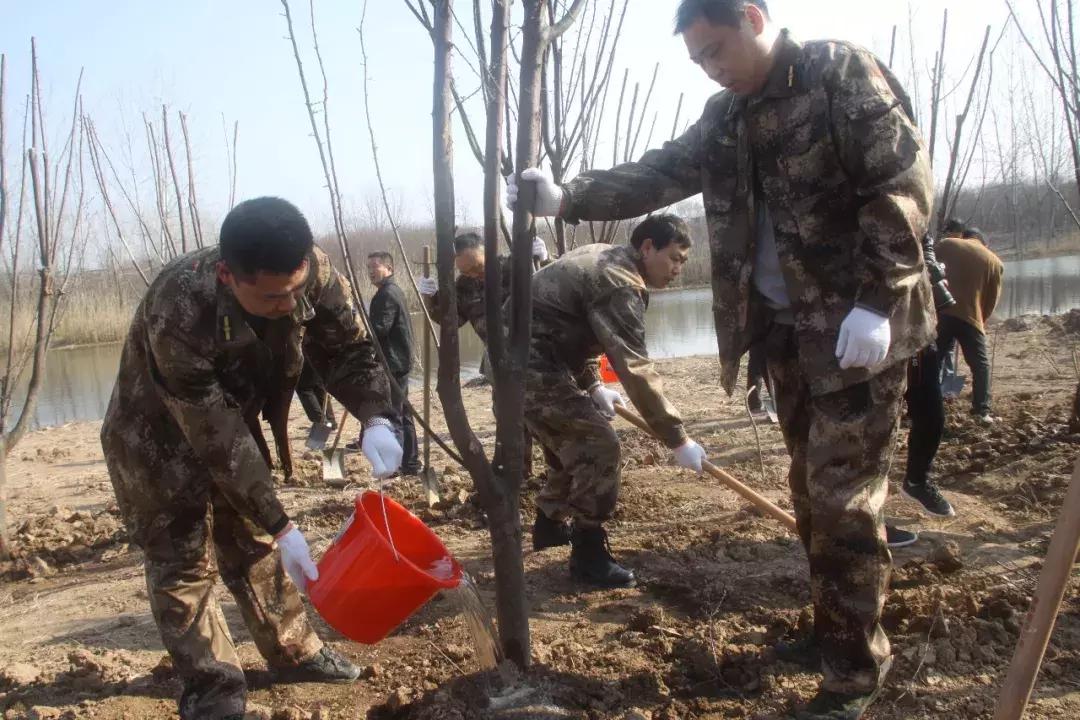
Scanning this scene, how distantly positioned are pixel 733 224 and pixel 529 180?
631 millimetres

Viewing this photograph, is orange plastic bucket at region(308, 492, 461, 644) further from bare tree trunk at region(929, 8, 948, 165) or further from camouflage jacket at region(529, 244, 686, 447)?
bare tree trunk at region(929, 8, 948, 165)

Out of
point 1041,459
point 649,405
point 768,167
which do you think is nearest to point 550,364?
point 649,405

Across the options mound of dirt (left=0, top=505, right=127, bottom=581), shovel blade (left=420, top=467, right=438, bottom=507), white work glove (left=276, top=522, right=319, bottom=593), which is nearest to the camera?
white work glove (left=276, top=522, right=319, bottom=593)

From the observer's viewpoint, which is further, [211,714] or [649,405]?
[649,405]

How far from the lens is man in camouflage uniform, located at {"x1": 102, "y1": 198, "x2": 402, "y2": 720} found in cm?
209

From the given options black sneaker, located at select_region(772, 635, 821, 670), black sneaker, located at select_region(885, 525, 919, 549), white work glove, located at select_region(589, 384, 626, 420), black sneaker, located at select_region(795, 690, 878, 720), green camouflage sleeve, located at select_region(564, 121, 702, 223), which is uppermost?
green camouflage sleeve, located at select_region(564, 121, 702, 223)

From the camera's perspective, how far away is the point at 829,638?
6.93 feet

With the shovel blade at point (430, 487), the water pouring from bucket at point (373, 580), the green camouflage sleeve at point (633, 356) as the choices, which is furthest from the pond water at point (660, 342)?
the water pouring from bucket at point (373, 580)

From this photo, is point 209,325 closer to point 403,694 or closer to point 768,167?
point 403,694

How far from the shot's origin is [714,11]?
2.07m

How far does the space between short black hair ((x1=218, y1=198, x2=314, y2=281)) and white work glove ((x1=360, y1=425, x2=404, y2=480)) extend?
64 cm

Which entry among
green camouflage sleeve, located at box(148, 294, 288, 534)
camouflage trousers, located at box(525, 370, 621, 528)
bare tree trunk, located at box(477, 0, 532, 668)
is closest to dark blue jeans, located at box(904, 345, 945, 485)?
camouflage trousers, located at box(525, 370, 621, 528)

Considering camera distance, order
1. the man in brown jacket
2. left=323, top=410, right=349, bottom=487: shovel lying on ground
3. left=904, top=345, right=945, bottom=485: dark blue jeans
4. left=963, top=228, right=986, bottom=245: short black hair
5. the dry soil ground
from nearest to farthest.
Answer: the dry soil ground → left=904, top=345, right=945, bottom=485: dark blue jeans → left=323, top=410, right=349, bottom=487: shovel lying on ground → the man in brown jacket → left=963, top=228, right=986, bottom=245: short black hair

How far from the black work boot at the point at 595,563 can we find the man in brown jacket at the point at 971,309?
12.6 feet
